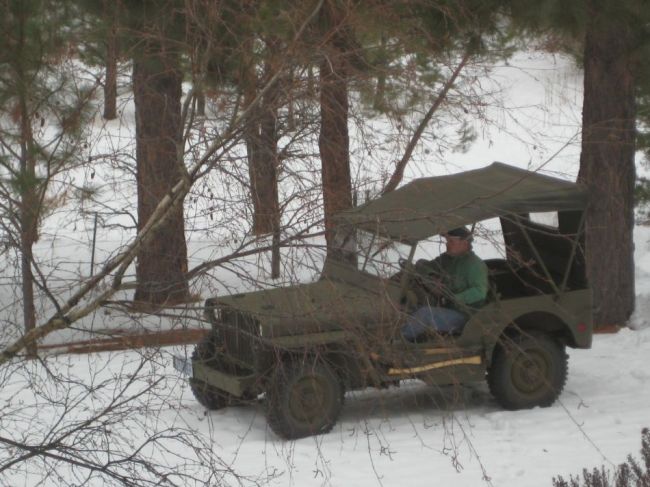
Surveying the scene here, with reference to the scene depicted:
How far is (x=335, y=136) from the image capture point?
540cm

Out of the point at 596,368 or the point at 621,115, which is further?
the point at 621,115

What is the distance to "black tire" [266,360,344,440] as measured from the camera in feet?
25.8

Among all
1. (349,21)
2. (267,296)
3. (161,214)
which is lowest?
(267,296)

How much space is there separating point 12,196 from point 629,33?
8122 millimetres

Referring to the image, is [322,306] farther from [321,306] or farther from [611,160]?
[611,160]

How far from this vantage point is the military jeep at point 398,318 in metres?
5.05

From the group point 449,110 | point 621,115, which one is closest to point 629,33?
point 621,115

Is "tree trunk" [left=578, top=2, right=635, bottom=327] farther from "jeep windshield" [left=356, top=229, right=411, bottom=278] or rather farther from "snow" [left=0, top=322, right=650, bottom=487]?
"jeep windshield" [left=356, top=229, right=411, bottom=278]

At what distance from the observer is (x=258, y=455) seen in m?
8.05

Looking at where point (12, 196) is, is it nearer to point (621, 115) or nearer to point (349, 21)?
point (349, 21)

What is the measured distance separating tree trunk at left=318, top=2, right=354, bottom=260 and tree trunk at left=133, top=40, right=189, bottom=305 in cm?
67

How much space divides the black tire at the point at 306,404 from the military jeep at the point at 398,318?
11 millimetres

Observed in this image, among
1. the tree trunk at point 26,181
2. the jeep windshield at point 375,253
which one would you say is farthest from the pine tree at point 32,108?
the jeep windshield at point 375,253

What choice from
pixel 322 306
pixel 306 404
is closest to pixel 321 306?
pixel 322 306
